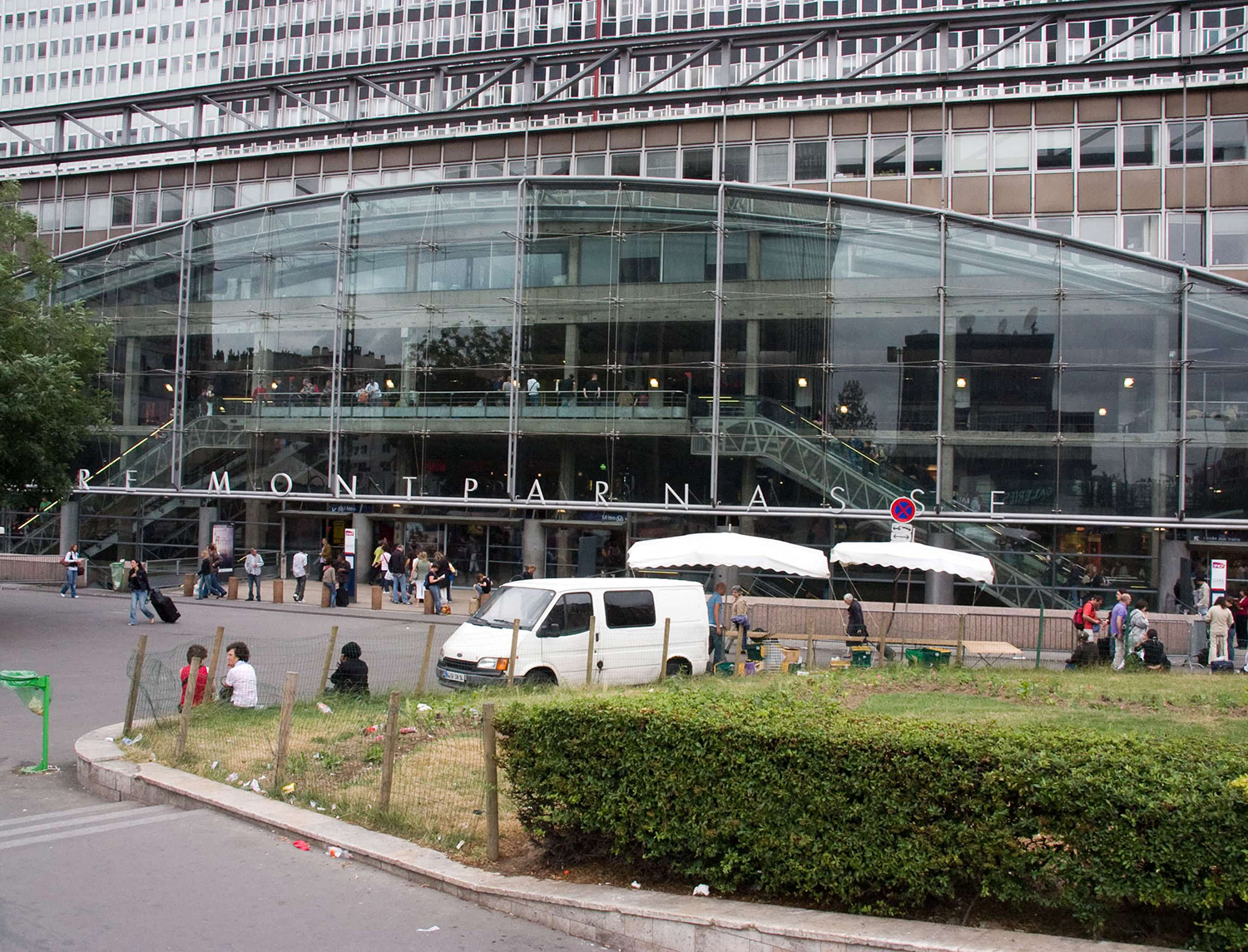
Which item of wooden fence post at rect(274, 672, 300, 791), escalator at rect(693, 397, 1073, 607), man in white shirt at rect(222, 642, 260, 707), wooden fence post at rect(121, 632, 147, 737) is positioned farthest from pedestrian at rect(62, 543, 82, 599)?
wooden fence post at rect(274, 672, 300, 791)

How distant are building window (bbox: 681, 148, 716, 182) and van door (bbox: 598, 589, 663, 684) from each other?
2493cm

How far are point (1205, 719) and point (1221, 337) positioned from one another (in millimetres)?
18666

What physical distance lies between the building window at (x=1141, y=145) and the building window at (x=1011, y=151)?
9.69 ft

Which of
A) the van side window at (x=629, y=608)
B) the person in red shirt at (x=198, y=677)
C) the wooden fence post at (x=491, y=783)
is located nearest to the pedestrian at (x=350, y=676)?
the person in red shirt at (x=198, y=677)

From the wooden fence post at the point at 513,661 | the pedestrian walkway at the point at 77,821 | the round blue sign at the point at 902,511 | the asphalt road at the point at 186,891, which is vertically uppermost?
the round blue sign at the point at 902,511

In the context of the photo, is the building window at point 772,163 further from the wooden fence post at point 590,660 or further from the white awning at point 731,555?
the wooden fence post at point 590,660

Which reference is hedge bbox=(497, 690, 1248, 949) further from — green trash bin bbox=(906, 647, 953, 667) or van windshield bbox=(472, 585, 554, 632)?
green trash bin bbox=(906, 647, 953, 667)

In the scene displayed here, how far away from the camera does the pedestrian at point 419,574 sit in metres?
30.2

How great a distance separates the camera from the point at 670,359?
29.4 m

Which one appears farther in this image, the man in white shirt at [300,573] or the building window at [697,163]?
the building window at [697,163]

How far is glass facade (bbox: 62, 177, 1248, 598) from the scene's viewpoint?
26.7 m

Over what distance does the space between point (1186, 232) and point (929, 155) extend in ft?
27.5

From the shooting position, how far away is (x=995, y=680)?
45.9 feet

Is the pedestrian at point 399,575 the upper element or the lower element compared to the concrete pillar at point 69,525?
lower
